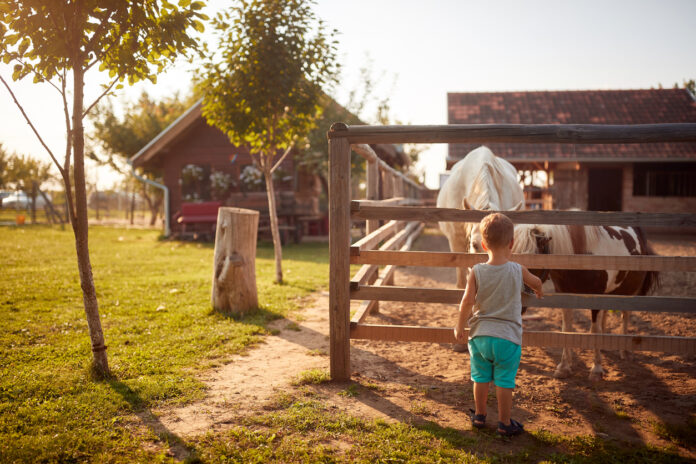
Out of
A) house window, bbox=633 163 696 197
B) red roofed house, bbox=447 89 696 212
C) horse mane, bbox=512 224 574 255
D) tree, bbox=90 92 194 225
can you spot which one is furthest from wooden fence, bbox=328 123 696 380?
tree, bbox=90 92 194 225

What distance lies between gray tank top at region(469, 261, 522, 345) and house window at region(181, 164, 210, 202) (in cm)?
1784

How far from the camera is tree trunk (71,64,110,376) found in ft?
11.0

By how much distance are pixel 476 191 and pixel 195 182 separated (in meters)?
17.1

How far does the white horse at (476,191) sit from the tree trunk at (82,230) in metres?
3.15

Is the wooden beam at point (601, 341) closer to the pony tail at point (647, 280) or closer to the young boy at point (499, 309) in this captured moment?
the young boy at point (499, 309)

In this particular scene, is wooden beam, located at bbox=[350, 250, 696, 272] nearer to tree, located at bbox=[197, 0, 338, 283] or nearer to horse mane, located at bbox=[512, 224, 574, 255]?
horse mane, located at bbox=[512, 224, 574, 255]

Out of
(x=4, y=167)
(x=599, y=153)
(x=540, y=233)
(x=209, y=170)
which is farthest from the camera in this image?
(x=4, y=167)

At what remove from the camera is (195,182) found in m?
19.6

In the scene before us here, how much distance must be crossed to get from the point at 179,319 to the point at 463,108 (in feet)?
56.0

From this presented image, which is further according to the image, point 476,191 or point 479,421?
point 476,191

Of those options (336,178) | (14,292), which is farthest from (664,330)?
(14,292)

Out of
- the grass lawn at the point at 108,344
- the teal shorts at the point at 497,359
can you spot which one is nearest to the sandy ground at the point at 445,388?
the grass lawn at the point at 108,344

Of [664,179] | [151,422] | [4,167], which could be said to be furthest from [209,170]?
[4,167]

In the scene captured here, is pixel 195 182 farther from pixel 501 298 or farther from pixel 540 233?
pixel 501 298
